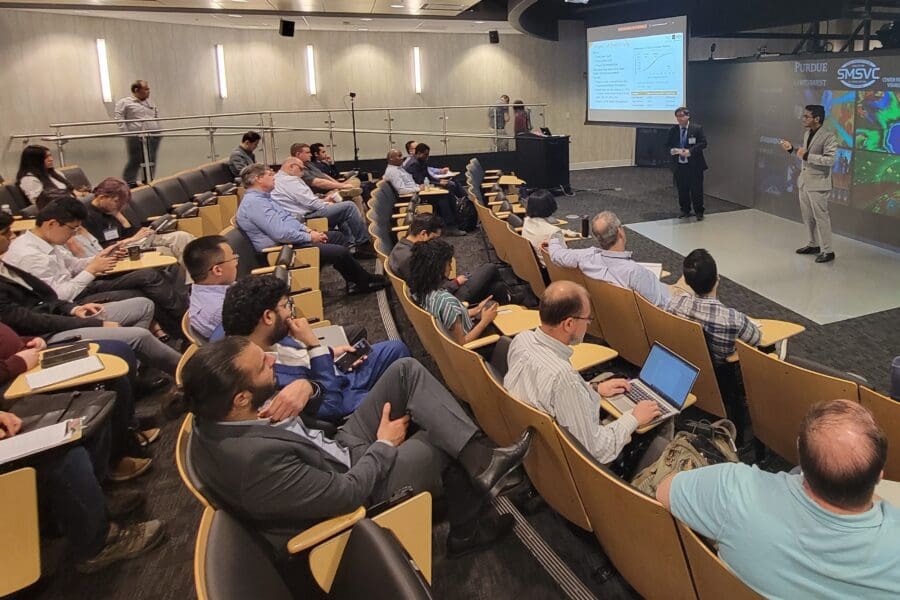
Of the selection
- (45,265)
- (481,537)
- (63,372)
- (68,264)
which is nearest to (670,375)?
(481,537)

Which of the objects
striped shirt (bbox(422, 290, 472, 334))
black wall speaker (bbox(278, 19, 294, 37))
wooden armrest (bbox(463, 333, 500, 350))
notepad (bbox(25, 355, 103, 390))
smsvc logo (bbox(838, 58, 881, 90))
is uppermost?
black wall speaker (bbox(278, 19, 294, 37))

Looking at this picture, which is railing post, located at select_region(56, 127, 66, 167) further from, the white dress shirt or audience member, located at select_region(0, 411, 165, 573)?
audience member, located at select_region(0, 411, 165, 573)

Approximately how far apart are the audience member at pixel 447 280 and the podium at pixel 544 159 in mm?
6832

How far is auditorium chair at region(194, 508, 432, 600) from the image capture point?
1343 millimetres

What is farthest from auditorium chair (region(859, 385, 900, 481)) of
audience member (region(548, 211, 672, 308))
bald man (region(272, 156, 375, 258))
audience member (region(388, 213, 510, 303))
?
bald man (region(272, 156, 375, 258))

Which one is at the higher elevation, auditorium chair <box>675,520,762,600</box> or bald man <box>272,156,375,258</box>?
bald man <box>272,156,375,258</box>

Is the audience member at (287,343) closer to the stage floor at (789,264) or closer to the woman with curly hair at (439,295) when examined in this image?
the woman with curly hair at (439,295)

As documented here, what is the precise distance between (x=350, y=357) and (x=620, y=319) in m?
1.72

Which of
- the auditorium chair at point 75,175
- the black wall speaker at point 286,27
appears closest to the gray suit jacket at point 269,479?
the auditorium chair at point 75,175

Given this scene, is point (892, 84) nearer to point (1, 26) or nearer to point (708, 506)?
point (708, 506)

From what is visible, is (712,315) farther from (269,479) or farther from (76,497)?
(76,497)

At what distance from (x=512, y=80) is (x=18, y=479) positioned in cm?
1433

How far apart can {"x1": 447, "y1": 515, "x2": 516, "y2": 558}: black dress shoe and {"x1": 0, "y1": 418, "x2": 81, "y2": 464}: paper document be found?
4.92 feet

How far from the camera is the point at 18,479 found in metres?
1.89
